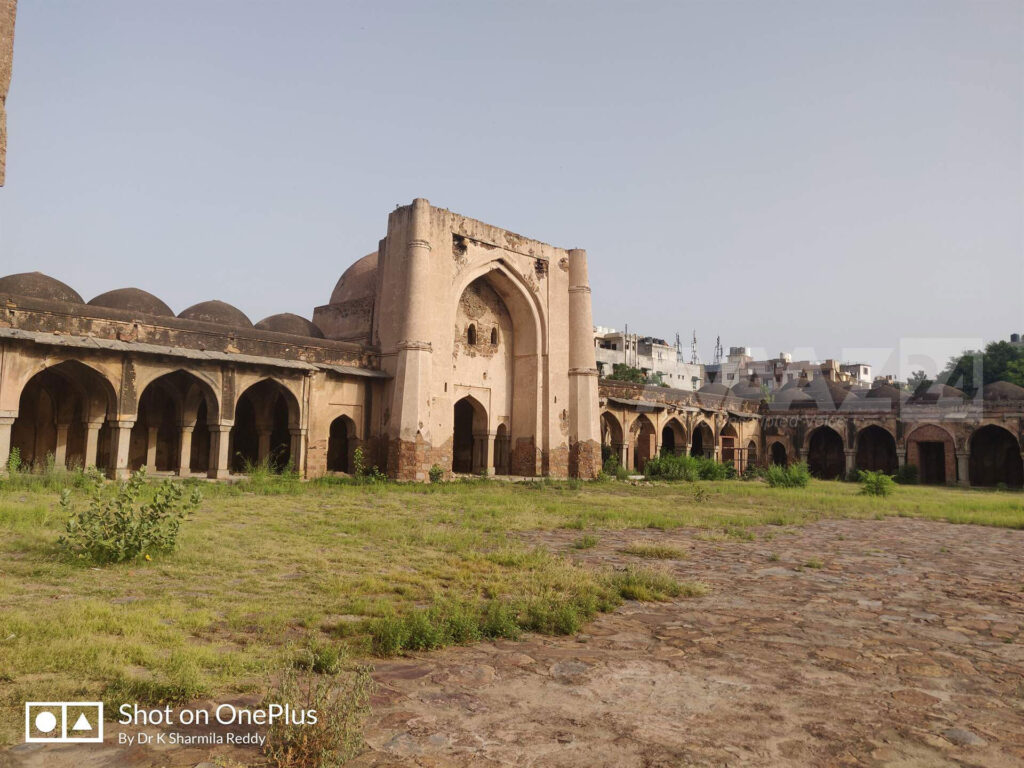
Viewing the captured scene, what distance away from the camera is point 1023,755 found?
2836 mm

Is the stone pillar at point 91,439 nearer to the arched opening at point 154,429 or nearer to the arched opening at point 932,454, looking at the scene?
the arched opening at point 154,429

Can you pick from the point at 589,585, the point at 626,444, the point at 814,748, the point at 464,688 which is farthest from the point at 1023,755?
the point at 626,444

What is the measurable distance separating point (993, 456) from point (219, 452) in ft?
111

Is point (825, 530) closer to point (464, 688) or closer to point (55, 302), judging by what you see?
point (464, 688)

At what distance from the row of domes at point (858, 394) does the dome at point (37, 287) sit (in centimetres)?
2539

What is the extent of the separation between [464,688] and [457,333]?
743 inches

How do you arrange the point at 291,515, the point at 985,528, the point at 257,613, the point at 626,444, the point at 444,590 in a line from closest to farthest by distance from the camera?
the point at 257,613 < the point at 444,590 < the point at 291,515 < the point at 985,528 < the point at 626,444

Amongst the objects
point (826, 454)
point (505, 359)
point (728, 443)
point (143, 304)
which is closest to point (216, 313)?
point (143, 304)

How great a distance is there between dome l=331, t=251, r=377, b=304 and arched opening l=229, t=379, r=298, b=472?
15.6 feet

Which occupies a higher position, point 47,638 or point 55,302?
point 55,302

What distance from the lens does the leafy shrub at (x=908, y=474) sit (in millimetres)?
30656

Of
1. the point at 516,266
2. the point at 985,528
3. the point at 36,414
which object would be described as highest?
the point at 516,266

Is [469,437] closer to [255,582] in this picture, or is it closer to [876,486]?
[876,486]

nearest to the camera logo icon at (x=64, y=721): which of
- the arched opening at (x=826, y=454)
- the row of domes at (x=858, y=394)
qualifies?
the row of domes at (x=858, y=394)
